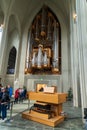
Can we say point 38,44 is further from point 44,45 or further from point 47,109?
point 47,109

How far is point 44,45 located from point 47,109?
381 inches

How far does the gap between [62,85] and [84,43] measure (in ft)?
25.8

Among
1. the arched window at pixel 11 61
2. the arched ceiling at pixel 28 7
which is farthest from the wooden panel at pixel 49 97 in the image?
the arched ceiling at pixel 28 7

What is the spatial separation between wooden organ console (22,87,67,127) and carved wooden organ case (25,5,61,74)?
7.23 metres

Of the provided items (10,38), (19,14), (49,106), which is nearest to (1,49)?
(10,38)

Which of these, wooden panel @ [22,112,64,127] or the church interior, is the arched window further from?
wooden panel @ [22,112,64,127]

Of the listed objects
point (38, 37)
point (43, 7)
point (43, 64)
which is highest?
point (43, 7)

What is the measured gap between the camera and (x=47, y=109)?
4777 millimetres

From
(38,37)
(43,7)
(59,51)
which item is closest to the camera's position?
(59,51)

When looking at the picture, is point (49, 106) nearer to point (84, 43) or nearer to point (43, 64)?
point (84, 43)

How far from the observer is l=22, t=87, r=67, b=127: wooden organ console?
4.40m

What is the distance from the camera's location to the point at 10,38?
1596 centimetres

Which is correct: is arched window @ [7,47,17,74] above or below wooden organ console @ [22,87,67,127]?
above

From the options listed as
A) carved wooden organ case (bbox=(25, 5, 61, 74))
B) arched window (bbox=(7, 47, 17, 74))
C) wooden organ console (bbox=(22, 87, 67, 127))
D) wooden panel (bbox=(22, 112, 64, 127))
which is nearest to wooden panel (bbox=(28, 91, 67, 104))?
wooden organ console (bbox=(22, 87, 67, 127))
